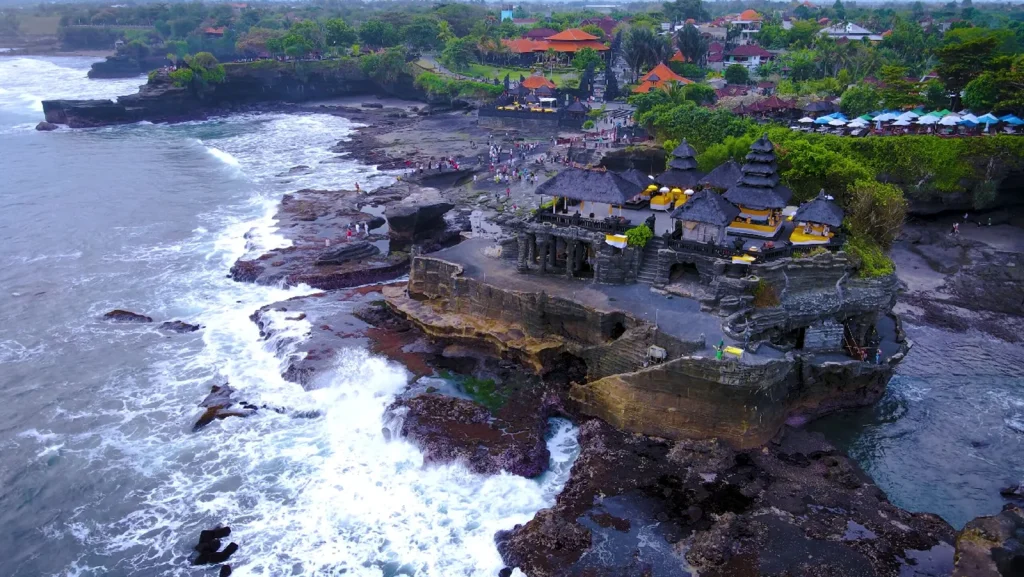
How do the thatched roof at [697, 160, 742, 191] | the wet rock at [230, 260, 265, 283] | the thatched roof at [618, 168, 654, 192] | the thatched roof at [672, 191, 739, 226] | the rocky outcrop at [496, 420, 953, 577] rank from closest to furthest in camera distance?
the rocky outcrop at [496, 420, 953, 577]
the thatched roof at [672, 191, 739, 226]
the thatched roof at [697, 160, 742, 191]
the thatched roof at [618, 168, 654, 192]
the wet rock at [230, 260, 265, 283]

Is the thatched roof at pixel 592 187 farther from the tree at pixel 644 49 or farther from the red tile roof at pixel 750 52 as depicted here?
the red tile roof at pixel 750 52

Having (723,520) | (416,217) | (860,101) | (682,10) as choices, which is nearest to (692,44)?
(860,101)

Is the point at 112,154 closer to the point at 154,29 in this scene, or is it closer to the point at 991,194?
the point at 991,194

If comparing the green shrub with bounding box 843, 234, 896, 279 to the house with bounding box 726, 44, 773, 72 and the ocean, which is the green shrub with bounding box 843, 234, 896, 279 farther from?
the house with bounding box 726, 44, 773, 72

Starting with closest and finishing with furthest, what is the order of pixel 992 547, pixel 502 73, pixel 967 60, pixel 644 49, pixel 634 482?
1. pixel 992 547
2. pixel 634 482
3. pixel 967 60
4. pixel 644 49
5. pixel 502 73

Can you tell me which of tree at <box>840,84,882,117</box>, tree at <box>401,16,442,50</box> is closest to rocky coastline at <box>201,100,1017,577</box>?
tree at <box>840,84,882,117</box>

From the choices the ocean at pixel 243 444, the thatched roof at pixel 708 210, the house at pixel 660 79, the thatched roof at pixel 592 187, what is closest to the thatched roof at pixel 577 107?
the house at pixel 660 79

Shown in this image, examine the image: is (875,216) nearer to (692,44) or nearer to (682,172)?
(682,172)
